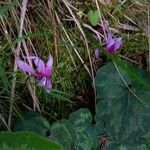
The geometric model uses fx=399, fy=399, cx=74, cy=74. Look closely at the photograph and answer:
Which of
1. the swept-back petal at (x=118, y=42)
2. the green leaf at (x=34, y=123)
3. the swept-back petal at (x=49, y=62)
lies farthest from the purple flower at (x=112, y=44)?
the green leaf at (x=34, y=123)

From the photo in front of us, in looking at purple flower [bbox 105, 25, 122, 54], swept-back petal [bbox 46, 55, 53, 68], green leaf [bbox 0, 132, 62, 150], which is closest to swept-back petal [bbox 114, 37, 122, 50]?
purple flower [bbox 105, 25, 122, 54]

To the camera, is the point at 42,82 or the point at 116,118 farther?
the point at 116,118

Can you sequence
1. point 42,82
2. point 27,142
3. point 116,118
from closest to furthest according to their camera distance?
1. point 27,142
2. point 42,82
3. point 116,118

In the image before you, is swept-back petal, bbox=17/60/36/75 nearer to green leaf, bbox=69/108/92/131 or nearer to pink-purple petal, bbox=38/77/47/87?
pink-purple petal, bbox=38/77/47/87

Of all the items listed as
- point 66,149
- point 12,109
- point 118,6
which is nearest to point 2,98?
point 12,109

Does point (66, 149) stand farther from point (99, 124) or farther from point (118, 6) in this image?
point (118, 6)

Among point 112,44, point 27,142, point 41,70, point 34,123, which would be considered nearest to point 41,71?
point 41,70

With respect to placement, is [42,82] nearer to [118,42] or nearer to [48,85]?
[48,85]

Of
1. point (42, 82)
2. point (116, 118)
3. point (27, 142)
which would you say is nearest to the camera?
point (27, 142)
